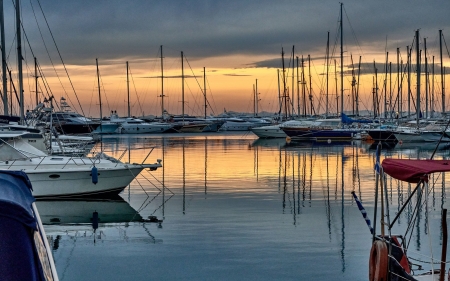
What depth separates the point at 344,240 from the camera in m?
15.7

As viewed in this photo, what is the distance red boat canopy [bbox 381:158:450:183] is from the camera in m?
9.46

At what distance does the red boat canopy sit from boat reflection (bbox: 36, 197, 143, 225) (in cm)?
1065

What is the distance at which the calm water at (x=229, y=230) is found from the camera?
13062 mm

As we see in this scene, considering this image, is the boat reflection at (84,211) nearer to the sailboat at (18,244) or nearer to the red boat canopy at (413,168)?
the red boat canopy at (413,168)

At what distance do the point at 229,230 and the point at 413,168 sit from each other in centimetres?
814

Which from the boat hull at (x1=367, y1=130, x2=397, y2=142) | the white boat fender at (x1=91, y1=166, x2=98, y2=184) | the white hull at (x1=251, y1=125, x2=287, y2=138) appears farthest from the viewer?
the white hull at (x1=251, y1=125, x2=287, y2=138)

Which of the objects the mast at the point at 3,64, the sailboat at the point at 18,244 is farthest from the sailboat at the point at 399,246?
the mast at the point at 3,64

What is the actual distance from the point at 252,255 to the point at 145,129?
3621 inches

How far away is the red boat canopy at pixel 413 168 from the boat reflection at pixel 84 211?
1065 centimetres

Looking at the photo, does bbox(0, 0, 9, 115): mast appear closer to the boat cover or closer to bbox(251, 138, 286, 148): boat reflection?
the boat cover

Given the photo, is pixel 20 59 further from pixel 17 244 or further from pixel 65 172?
pixel 17 244

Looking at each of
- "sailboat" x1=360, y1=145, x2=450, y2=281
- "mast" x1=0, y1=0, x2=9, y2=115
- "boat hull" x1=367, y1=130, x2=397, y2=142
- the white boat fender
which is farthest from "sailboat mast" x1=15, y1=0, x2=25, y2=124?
"boat hull" x1=367, y1=130, x2=397, y2=142

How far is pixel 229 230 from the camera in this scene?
55.6ft

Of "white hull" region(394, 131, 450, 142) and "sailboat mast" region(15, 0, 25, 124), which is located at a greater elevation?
"sailboat mast" region(15, 0, 25, 124)
